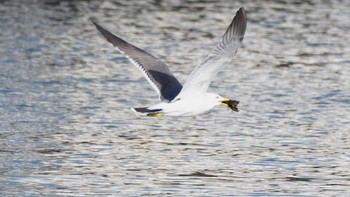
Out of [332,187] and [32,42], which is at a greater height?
[332,187]

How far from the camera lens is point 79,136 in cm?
1512

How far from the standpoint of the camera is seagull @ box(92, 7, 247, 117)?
12383 millimetres

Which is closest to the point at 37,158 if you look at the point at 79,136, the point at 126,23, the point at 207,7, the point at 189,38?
the point at 79,136

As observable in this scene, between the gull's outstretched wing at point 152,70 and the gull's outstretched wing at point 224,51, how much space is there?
81 cm

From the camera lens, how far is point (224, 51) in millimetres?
12430

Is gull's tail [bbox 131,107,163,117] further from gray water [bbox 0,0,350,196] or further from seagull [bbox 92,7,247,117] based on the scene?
gray water [bbox 0,0,350,196]

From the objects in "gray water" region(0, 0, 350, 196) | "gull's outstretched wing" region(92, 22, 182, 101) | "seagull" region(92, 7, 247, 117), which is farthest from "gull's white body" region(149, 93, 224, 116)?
"gray water" region(0, 0, 350, 196)

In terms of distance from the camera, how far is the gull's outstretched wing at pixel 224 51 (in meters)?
12.3

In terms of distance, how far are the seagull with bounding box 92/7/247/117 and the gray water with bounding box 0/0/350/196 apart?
79 centimetres

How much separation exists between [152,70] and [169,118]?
9.00 ft

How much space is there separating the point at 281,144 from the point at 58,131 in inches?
130

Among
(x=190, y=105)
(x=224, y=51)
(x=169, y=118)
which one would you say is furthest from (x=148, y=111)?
(x=169, y=118)

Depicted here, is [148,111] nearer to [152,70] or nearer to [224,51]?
[224,51]

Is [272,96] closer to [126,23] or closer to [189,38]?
[189,38]
